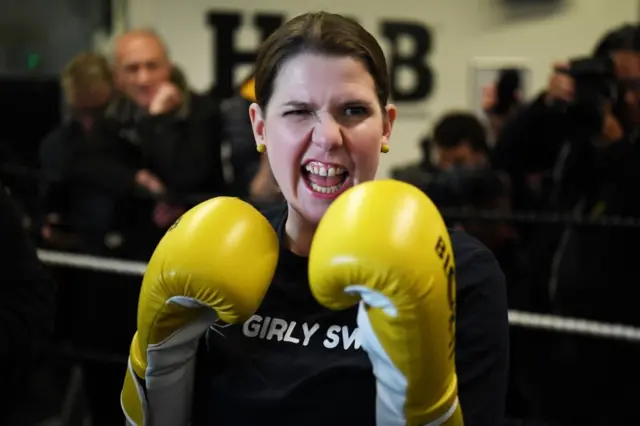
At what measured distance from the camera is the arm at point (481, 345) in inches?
34.9

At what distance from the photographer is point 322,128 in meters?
0.92

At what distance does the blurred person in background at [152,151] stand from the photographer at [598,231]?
942mm

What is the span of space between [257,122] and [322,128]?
13cm

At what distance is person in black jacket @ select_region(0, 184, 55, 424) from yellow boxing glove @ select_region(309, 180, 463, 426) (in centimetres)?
56

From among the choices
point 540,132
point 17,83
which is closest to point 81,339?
point 17,83

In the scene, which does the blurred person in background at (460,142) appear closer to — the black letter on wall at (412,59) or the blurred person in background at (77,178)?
the blurred person in background at (77,178)

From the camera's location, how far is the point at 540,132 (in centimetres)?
→ 227

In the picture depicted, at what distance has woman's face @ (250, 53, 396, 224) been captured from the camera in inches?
36.3

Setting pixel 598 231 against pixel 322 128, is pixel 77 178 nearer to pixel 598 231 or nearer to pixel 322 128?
pixel 598 231

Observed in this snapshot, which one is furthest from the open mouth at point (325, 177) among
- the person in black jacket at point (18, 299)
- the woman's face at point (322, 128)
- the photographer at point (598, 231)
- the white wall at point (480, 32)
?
the white wall at point (480, 32)

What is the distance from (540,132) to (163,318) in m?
1.60

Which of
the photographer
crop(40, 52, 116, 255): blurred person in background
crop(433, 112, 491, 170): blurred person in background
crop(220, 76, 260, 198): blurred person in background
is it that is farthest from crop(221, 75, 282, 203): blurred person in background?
the photographer

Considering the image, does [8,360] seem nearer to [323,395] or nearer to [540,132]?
[323,395]

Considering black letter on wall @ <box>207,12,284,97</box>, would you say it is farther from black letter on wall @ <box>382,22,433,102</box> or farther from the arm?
the arm
